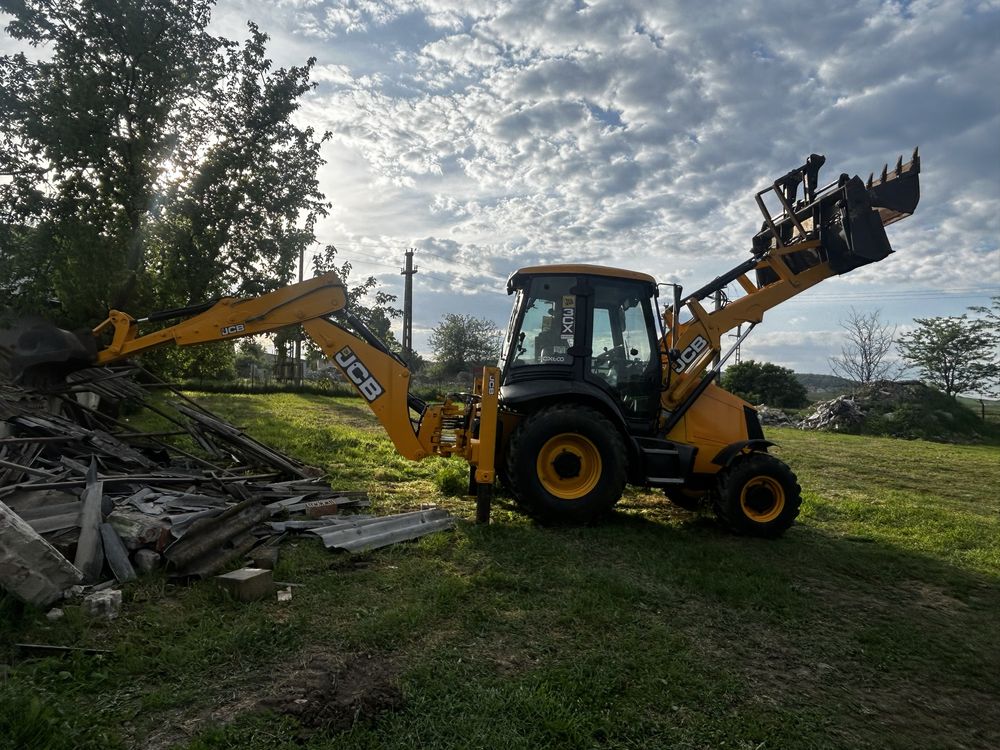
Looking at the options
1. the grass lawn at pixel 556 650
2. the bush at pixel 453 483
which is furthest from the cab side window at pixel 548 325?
the bush at pixel 453 483

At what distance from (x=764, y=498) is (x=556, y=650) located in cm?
395

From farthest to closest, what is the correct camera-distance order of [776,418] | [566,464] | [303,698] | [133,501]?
[776,418]
[566,464]
[133,501]
[303,698]

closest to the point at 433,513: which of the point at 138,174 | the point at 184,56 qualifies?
the point at 138,174

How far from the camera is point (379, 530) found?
595 centimetres

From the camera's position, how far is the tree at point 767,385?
35.6m

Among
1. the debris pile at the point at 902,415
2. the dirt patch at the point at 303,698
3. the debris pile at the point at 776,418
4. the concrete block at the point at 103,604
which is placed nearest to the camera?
the dirt patch at the point at 303,698

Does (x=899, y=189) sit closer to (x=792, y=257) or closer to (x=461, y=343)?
(x=792, y=257)

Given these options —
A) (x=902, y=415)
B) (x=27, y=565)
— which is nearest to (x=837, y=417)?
(x=902, y=415)

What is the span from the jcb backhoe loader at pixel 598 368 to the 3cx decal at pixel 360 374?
2 cm

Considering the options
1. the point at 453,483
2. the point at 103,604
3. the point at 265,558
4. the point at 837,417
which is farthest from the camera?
the point at 837,417

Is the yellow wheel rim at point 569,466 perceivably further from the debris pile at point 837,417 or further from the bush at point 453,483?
the debris pile at point 837,417

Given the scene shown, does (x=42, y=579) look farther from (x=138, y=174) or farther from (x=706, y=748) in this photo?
(x=138, y=174)

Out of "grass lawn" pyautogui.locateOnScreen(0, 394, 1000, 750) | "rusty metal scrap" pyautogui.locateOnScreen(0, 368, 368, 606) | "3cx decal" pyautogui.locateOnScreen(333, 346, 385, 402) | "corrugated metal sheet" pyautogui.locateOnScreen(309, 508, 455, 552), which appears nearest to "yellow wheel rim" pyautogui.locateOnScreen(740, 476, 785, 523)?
"grass lawn" pyautogui.locateOnScreen(0, 394, 1000, 750)

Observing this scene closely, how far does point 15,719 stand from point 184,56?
11.5 m
